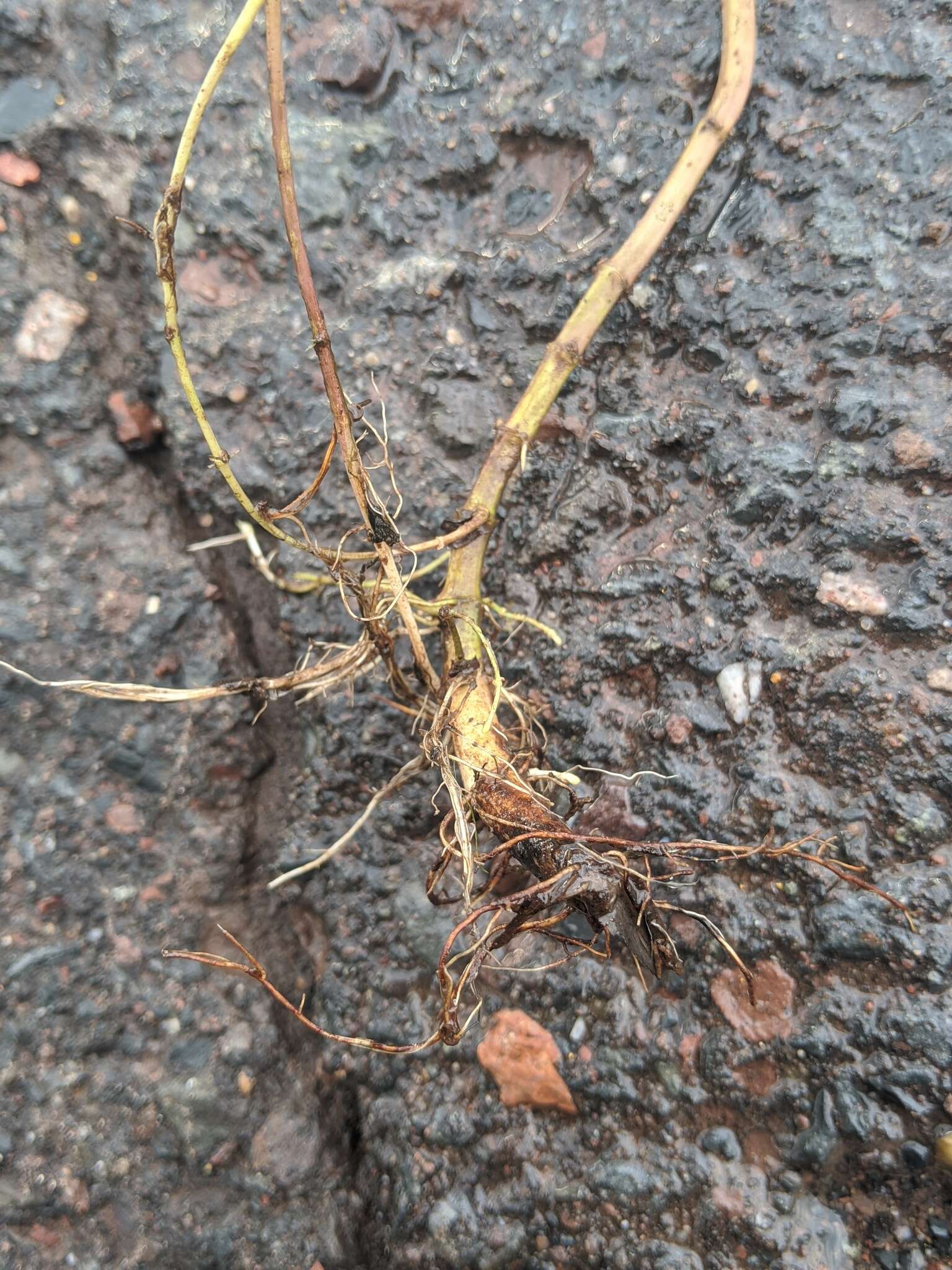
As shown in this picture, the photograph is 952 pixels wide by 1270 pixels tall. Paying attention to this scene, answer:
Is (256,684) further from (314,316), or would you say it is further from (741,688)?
(741,688)

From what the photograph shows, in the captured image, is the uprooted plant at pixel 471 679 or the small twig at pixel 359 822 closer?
the uprooted plant at pixel 471 679

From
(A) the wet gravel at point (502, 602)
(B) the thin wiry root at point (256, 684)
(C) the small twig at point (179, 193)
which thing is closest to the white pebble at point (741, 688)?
(A) the wet gravel at point (502, 602)

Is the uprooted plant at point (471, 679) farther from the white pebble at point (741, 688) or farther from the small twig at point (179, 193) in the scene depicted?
the white pebble at point (741, 688)

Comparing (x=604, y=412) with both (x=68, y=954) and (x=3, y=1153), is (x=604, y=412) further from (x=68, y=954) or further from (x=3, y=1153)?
(x=3, y=1153)

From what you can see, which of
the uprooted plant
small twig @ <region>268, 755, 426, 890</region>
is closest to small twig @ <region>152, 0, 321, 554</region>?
the uprooted plant

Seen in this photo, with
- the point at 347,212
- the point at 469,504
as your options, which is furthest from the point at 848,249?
the point at 347,212

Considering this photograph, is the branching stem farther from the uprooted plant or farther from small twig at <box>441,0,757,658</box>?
small twig at <box>441,0,757,658</box>

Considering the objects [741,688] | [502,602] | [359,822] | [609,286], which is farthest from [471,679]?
[609,286]
